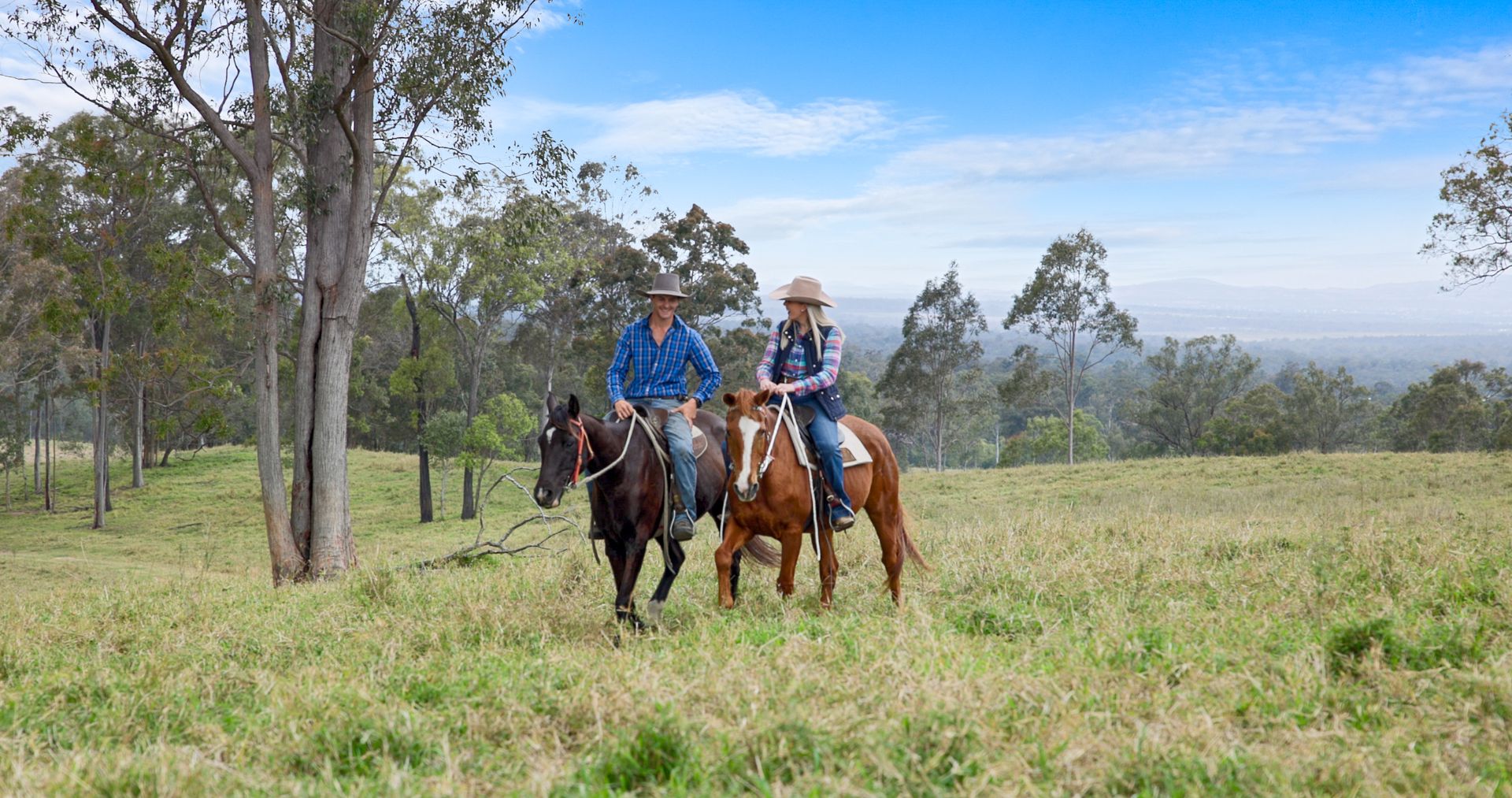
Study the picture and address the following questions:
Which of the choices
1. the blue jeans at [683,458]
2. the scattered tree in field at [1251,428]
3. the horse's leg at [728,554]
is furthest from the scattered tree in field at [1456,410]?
the blue jeans at [683,458]

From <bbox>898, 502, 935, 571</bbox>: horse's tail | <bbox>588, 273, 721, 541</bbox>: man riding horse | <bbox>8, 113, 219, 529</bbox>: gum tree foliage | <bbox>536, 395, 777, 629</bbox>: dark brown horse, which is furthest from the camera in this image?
<bbox>8, 113, 219, 529</bbox>: gum tree foliage

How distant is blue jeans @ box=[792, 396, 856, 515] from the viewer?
6.90 meters

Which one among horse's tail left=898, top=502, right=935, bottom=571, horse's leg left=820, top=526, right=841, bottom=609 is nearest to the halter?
horse's leg left=820, top=526, right=841, bottom=609

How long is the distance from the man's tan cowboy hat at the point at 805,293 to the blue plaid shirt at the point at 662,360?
80 centimetres

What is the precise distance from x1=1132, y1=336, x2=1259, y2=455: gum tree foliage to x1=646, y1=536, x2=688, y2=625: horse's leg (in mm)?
58001

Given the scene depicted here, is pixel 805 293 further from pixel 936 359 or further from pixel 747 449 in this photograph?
pixel 936 359

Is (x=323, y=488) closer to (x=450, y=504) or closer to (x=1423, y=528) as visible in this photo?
(x=1423, y=528)

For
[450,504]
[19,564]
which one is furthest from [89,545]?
[450,504]

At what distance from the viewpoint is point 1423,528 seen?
902cm

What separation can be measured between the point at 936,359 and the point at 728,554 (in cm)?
4283

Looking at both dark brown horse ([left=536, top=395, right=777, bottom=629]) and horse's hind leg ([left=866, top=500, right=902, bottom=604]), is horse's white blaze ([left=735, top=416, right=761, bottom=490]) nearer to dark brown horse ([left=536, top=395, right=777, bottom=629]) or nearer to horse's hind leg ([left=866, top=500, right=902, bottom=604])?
dark brown horse ([left=536, top=395, right=777, bottom=629])

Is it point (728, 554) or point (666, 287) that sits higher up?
point (666, 287)

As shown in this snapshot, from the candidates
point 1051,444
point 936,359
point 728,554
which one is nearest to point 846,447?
point 728,554

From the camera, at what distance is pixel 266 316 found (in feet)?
44.4
